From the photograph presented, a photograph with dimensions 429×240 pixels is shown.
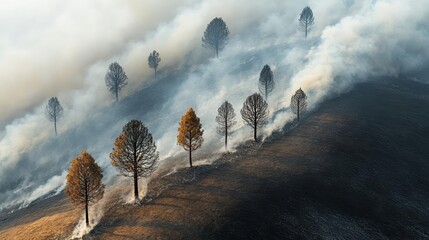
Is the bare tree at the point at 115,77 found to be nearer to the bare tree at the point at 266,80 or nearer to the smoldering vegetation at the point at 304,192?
the bare tree at the point at 266,80

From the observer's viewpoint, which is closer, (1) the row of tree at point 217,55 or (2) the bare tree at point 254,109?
(2) the bare tree at point 254,109

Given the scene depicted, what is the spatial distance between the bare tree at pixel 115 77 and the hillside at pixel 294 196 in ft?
220

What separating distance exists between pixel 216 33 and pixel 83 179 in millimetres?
120370

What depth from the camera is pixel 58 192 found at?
277 feet

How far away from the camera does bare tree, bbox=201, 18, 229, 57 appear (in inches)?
6368

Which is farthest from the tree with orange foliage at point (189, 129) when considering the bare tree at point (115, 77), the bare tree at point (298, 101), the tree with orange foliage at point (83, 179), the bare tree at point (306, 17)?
the bare tree at point (306, 17)

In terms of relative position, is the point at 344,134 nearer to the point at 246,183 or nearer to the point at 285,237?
the point at 246,183

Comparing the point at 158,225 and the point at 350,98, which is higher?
the point at 350,98

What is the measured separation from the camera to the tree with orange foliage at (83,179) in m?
53.0

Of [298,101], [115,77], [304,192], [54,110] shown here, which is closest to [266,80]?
[298,101]

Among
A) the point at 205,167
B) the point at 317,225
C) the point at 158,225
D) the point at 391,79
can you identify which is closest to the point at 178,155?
the point at 205,167

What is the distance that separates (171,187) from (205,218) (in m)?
13.6

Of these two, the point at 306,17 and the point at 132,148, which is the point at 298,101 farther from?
the point at 306,17

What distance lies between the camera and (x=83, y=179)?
53.4 m
